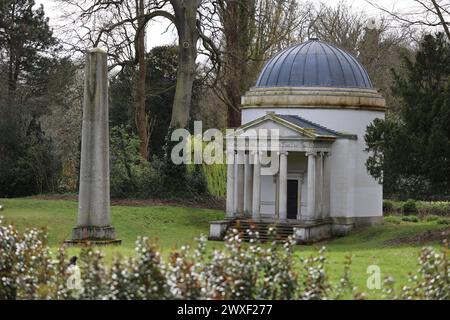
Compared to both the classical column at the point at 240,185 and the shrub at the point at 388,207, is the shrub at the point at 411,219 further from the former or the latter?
the classical column at the point at 240,185

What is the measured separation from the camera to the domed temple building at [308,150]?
32688 mm

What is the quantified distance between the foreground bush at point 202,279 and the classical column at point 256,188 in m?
20.3

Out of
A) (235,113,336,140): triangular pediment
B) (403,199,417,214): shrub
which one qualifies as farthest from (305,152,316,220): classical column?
(403,199,417,214): shrub

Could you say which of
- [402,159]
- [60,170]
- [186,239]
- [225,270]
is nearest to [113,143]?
[60,170]

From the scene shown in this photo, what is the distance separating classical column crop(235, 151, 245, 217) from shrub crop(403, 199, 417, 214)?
11855 millimetres

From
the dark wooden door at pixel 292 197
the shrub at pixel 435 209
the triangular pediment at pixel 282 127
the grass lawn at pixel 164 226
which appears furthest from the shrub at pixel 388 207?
the triangular pediment at pixel 282 127

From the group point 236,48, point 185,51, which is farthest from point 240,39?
point 185,51

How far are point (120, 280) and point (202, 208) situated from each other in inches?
1033

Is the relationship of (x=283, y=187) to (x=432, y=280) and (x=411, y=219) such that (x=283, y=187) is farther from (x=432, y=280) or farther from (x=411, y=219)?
(x=432, y=280)

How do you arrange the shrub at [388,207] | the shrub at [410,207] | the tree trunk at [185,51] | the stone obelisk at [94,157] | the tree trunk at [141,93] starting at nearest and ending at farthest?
the stone obelisk at [94,157] → the tree trunk at [185,51] → the shrub at [410,207] → the shrub at [388,207] → the tree trunk at [141,93]

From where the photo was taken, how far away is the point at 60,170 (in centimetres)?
4062

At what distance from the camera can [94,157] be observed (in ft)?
73.5

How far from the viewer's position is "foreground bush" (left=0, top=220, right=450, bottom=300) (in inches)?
452

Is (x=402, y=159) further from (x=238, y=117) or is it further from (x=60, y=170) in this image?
(x=238, y=117)
